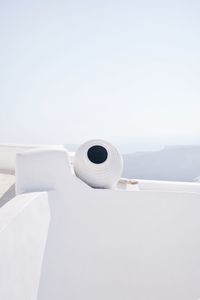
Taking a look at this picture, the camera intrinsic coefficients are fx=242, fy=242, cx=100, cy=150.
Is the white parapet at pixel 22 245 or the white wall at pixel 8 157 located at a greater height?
the white wall at pixel 8 157

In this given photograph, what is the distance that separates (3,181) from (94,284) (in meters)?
2.65

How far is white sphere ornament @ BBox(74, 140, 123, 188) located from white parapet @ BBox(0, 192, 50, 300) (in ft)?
1.67

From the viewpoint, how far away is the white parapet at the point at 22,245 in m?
0.96

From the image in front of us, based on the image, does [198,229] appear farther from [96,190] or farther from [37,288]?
[37,288]

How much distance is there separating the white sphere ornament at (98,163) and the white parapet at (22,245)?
0.51 m

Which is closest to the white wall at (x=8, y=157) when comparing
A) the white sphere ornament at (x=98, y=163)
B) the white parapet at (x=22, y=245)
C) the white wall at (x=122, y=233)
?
the white sphere ornament at (x=98, y=163)

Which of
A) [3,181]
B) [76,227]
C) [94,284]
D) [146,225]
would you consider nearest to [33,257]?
[76,227]

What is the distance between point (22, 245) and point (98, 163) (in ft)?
3.12

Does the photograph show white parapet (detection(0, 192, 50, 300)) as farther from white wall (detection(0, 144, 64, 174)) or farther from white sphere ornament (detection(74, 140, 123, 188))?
white wall (detection(0, 144, 64, 174))

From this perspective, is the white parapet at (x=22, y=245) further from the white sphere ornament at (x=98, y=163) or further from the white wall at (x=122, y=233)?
the white sphere ornament at (x=98, y=163)

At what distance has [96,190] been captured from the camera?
5.85ft

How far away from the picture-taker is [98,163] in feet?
6.37

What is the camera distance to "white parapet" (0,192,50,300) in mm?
958

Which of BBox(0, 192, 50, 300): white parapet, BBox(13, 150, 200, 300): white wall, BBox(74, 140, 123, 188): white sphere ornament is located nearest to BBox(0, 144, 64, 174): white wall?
BBox(74, 140, 123, 188): white sphere ornament
